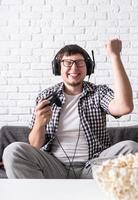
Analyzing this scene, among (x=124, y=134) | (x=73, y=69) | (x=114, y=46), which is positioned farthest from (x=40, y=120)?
(x=124, y=134)

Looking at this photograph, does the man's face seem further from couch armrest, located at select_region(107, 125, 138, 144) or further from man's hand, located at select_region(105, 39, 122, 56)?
couch armrest, located at select_region(107, 125, 138, 144)

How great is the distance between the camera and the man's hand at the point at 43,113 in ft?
4.63

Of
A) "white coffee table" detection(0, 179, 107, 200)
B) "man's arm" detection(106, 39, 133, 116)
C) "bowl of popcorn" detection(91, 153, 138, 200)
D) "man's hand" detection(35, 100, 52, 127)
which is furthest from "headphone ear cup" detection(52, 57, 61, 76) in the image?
"bowl of popcorn" detection(91, 153, 138, 200)

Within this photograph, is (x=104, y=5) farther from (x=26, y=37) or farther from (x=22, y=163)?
(x=22, y=163)

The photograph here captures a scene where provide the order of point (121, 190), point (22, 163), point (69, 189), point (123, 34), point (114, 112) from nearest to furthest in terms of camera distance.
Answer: point (121, 190) < point (69, 189) < point (22, 163) < point (114, 112) < point (123, 34)

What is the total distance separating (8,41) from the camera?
2.54 meters

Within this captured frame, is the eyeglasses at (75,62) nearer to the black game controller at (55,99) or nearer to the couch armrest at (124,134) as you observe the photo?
the black game controller at (55,99)

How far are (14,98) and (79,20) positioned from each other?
2.37 feet

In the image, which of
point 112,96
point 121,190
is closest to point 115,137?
point 112,96

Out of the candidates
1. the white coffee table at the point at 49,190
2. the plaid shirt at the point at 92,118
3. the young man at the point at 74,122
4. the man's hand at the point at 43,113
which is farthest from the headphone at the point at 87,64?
the white coffee table at the point at 49,190

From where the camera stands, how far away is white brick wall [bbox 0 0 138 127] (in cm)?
246

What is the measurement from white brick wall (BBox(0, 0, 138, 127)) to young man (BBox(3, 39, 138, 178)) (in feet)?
2.92

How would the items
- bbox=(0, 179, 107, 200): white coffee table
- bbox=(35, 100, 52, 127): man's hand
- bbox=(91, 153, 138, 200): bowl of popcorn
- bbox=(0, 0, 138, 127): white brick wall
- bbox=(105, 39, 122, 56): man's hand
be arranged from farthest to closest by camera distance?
bbox=(0, 0, 138, 127): white brick wall, bbox=(35, 100, 52, 127): man's hand, bbox=(105, 39, 122, 56): man's hand, bbox=(0, 179, 107, 200): white coffee table, bbox=(91, 153, 138, 200): bowl of popcorn

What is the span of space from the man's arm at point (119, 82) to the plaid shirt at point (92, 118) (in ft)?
0.36
